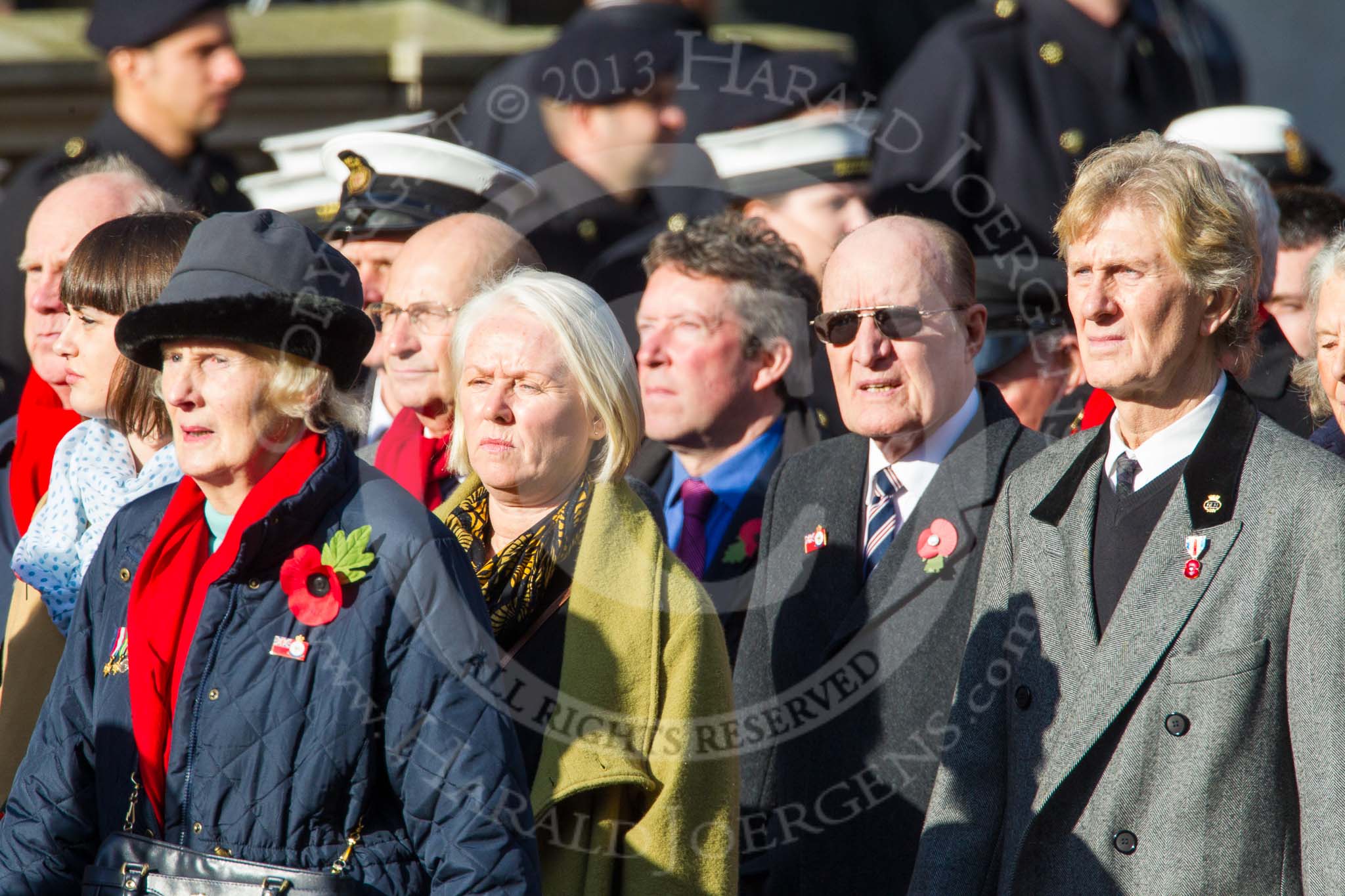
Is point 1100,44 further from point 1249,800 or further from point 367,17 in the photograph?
point 367,17

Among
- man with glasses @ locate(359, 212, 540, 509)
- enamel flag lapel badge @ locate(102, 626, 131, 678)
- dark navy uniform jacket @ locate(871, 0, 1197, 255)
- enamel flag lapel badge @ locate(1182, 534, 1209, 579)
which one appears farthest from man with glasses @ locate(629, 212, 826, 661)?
enamel flag lapel badge @ locate(102, 626, 131, 678)

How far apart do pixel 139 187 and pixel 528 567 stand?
1.83 m

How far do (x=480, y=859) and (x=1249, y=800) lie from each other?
131 cm

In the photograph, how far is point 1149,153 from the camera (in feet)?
10.1

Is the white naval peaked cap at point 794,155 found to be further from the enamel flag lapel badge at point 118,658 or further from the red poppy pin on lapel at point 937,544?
the enamel flag lapel badge at point 118,658

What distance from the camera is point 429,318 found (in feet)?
13.8

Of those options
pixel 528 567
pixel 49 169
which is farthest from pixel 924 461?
pixel 49 169

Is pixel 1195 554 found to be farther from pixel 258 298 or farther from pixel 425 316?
pixel 425 316

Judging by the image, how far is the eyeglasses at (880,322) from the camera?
3.73 meters

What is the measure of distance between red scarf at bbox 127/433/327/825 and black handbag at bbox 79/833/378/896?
0.10 m

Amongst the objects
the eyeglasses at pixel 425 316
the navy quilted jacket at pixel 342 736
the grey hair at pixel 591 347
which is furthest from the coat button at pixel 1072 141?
the navy quilted jacket at pixel 342 736

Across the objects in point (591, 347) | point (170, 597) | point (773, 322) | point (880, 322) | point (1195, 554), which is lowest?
point (170, 597)

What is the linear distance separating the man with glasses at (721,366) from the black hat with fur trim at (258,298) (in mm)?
1499

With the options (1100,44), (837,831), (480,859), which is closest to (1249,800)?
(837,831)
